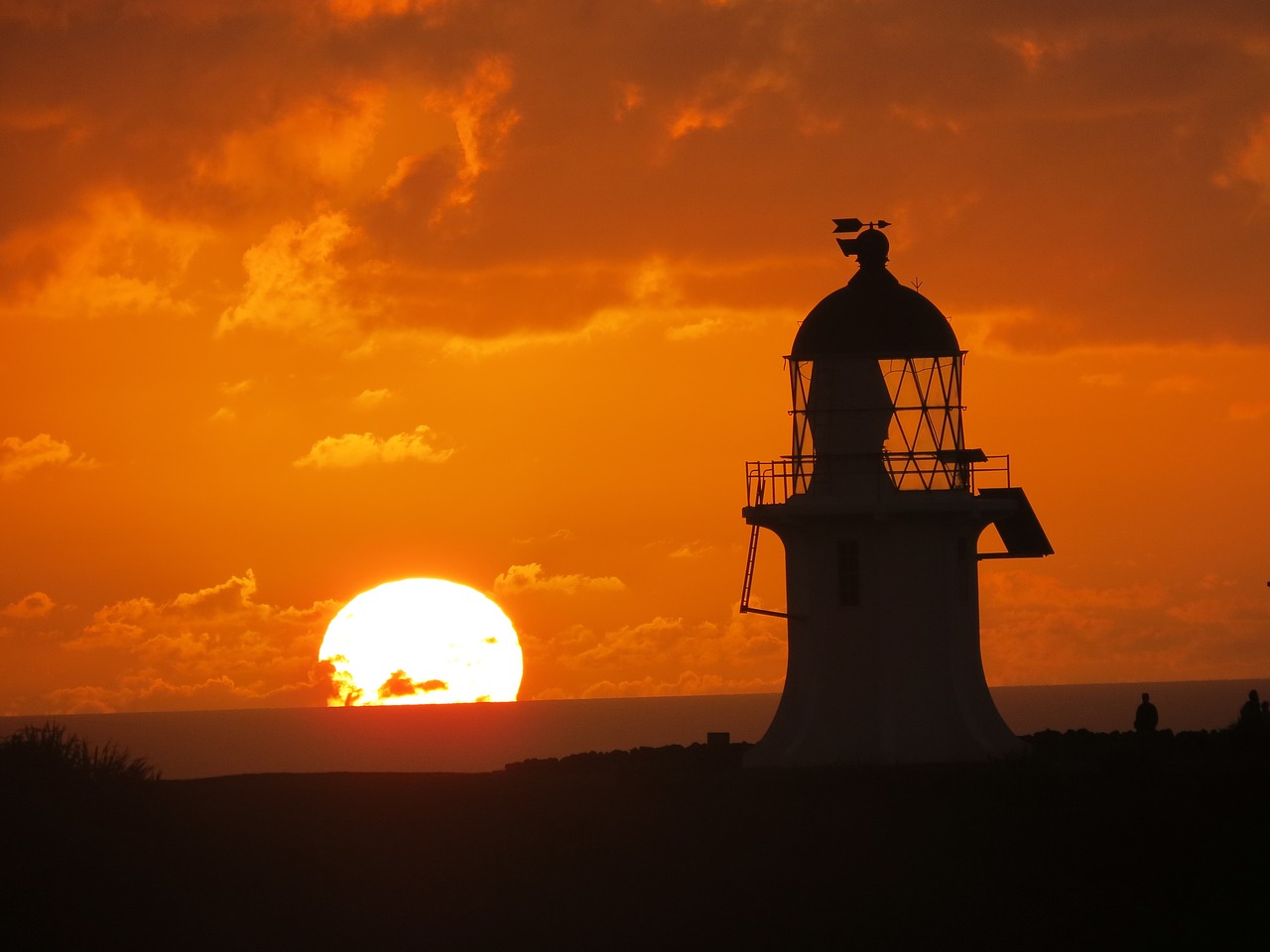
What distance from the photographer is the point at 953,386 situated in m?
39.1

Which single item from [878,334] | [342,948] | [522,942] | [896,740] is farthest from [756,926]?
[878,334]

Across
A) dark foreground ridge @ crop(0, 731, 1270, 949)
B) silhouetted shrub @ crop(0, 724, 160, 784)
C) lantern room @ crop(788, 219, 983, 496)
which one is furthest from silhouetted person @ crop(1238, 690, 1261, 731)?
silhouetted shrub @ crop(0, 724, 160, 784)

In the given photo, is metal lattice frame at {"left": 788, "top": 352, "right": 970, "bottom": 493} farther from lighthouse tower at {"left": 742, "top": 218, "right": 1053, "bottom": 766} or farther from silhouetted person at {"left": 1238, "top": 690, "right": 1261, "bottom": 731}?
silhouetted person at {"left": 1238, "top": 690, "right": 1261, "bottom": 731}

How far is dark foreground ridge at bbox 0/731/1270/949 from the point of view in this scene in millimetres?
28156

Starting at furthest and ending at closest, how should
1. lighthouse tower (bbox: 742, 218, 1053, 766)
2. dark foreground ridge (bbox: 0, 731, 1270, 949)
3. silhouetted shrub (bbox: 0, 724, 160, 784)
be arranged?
1. lighthouse tower (bbox: 742, 218, 1053, 766)
2. silhouetted shrub (bbox: 0, 724, 160, 784)
3. dark foreground ridge (bbox: 0, 731, 1270, 949)

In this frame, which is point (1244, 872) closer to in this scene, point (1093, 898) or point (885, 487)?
point (1093, 898)

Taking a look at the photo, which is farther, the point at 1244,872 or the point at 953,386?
the point at 953,386

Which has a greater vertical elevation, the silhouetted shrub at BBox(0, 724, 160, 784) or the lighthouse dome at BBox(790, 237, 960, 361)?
the lighthouse dome at BBox(790, 237, 960, 361)

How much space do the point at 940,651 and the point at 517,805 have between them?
9.40 m

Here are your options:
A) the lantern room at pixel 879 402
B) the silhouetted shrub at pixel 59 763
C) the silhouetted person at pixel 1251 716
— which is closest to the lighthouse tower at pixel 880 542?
the lantern room at pixel 879 402

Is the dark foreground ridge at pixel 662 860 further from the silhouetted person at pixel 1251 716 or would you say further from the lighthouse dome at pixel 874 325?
the lighthouse dome at pixel 874 325

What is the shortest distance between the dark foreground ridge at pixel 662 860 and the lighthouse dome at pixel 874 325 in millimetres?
8473

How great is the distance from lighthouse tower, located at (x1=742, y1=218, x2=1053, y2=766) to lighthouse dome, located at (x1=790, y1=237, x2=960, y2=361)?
0.04 metres

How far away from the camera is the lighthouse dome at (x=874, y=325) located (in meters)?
38.7
